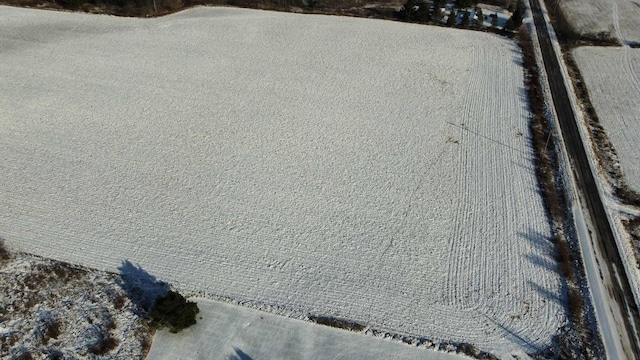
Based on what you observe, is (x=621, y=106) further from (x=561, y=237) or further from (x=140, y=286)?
(x=140, y=286)

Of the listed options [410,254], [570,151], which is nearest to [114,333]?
[410,254]

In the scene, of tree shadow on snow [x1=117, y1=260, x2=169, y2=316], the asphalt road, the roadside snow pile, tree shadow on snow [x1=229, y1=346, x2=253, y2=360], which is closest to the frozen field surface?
the asphalt road

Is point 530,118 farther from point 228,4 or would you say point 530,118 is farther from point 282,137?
point 228,4

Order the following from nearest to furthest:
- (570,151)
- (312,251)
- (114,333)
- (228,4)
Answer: (114,333) < (312,251) < (570,151) < (228,4)

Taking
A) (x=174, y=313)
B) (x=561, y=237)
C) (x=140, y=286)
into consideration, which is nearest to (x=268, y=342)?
(x=174, y=313)

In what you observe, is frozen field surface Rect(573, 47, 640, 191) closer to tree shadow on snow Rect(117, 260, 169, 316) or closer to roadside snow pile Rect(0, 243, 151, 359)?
A: tree shadow on snow Rect(117, 260, 169, 316)

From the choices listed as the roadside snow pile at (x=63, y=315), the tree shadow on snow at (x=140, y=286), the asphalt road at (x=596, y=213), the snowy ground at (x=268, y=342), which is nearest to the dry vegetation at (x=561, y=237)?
the asphalt road at (x=596, y=213)

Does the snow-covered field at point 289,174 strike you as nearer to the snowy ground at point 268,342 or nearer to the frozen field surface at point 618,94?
the snowy ground at point 268,342

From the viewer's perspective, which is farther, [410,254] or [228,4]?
[228,4]
